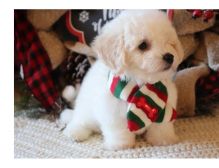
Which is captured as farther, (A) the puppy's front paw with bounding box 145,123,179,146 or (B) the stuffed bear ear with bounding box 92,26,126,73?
(A) the puppy's front paw with bounding box 145,123,179,146

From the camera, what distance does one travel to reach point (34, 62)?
199 cm

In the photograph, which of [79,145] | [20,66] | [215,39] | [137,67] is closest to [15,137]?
[79,145]

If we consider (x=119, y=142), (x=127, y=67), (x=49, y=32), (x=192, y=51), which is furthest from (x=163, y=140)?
(x=49, y=32)

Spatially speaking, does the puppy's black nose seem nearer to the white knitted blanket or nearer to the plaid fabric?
the white knitted blanket

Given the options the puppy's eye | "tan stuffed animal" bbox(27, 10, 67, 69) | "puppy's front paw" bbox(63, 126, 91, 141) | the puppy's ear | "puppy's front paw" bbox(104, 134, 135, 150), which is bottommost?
"puppy's front paw" bbox(63, 126, 91, 141)

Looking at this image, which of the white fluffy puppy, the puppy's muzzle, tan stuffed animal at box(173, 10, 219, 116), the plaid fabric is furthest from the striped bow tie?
the plaid fabric

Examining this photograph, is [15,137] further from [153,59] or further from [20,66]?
[153,59]

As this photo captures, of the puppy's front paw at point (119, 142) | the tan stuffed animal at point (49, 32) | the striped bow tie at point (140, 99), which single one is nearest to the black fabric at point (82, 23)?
the tan stuffed animal at point (49, 32)

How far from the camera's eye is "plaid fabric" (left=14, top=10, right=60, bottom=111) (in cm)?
199

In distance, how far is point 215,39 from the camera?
1.86 meters

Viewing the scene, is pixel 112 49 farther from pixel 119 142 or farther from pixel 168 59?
pixel 119 142

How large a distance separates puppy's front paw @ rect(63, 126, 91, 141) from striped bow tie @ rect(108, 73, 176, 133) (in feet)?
0.69

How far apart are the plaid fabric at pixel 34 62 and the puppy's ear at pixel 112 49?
1.61ft
